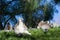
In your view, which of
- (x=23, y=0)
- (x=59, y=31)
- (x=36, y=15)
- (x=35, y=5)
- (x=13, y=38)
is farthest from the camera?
(x=36, y=15)

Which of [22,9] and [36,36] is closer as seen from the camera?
[36,36]

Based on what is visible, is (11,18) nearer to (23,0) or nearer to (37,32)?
(23,0)

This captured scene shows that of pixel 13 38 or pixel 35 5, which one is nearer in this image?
pixel 13 38

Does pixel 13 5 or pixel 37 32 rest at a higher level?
pixel 13 5

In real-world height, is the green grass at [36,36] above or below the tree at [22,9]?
below

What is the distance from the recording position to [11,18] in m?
17.2

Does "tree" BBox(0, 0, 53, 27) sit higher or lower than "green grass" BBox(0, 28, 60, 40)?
higher

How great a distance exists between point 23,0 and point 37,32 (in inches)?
365

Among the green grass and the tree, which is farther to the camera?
the tree

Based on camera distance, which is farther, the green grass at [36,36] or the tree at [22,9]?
the tree at [22,9]

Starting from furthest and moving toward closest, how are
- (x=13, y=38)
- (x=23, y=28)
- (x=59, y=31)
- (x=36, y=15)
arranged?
(x=36, y=15)
(x=59, y=31)
(x=23, y=28)
(x=13, y=38)

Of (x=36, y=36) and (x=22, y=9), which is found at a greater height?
(x=22, y=9)

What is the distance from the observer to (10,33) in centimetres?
689

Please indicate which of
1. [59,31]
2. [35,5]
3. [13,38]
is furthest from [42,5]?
[13,38]
